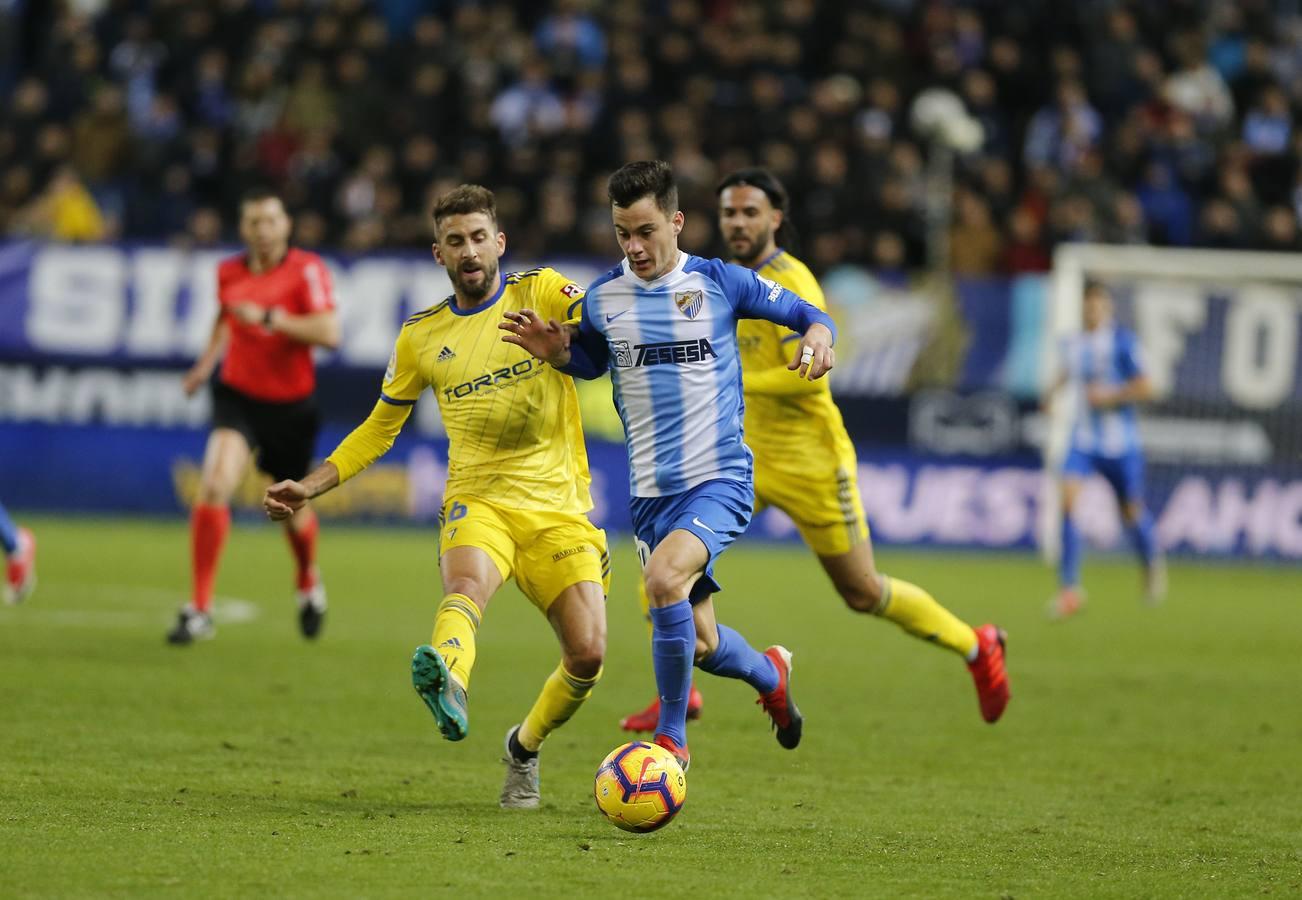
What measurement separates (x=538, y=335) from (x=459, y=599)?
99cm

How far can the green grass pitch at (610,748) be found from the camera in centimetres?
589

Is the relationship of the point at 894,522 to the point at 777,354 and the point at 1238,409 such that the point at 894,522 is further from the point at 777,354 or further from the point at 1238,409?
the point at 777,354

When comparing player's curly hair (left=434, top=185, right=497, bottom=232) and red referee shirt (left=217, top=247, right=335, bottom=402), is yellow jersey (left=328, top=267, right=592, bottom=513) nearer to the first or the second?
player's curly hair (left=434, top=185, right=497, bottom=232)

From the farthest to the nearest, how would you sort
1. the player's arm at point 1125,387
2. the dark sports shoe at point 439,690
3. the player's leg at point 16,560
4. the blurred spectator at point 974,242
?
the blurred spectator at point 974,242
the player's arm at point 1125,387
the player's leg at point 16,560
the dark sports shoe at point 439,690

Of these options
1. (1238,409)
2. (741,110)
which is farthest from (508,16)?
(1238,409)

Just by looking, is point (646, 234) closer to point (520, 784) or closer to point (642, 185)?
point (642, 185)

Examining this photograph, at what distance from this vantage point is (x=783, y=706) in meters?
7.96

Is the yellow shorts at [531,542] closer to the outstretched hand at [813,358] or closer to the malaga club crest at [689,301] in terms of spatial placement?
the malaga club crest at [689,301]

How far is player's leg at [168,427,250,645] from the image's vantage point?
11.5 meters

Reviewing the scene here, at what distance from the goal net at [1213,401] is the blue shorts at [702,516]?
1335cm

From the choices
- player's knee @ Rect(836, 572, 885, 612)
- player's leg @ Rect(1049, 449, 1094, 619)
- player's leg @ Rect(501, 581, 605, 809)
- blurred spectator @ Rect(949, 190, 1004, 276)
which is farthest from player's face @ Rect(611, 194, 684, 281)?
blurred spectator @ Rect(949, 190, 1004, 276)

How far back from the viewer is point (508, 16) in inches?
911

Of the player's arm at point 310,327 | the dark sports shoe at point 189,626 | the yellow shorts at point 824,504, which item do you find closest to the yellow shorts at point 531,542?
the yellow shorts at point 824,504

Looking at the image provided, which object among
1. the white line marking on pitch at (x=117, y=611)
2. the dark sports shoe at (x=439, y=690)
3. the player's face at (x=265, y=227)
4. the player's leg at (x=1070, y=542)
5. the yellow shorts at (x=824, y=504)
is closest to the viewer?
the dark sports shoe at (x=439, y=690)
